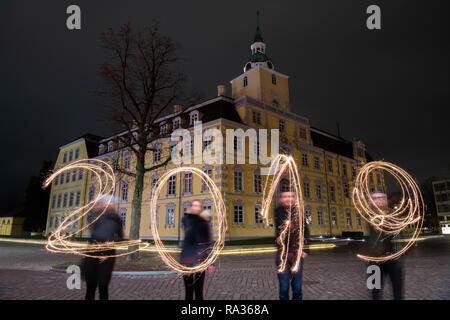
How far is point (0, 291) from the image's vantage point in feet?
26.5

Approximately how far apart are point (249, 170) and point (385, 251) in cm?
2708

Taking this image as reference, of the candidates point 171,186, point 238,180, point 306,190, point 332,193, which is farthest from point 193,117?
point 332,193

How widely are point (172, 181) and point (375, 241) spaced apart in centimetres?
3088

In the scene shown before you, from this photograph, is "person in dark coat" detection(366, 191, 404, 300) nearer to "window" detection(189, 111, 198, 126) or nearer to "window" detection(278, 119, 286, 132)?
"window" detection(189, 111, 198, 126)

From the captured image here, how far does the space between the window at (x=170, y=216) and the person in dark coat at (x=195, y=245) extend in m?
28.6

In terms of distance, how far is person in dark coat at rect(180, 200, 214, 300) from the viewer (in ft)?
18.3

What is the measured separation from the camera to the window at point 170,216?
110 feet

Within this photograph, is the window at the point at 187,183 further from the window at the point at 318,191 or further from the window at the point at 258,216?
the window at the point at 318,191

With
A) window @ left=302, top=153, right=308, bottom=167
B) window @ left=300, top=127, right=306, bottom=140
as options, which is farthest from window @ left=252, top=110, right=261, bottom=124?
window @ left=302, top=153, right=308, bottom=167

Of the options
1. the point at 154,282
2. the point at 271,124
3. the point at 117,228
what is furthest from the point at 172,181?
the point at 117,228

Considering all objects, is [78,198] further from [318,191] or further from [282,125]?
[318,191]

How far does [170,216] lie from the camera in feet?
112

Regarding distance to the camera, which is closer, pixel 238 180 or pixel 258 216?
pixel 238 180
